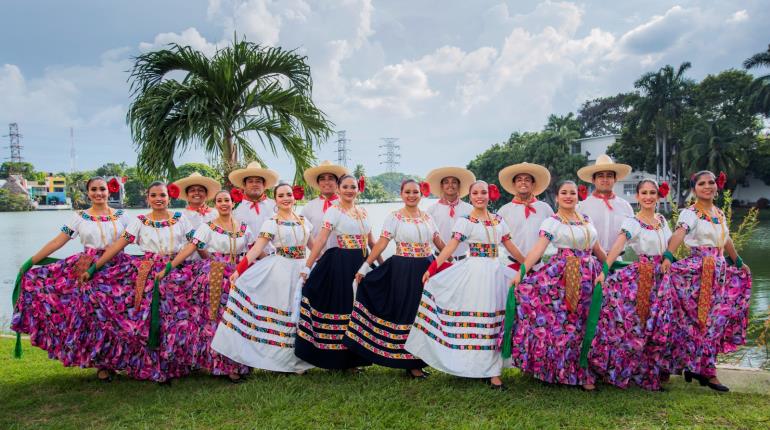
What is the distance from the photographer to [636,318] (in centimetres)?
408

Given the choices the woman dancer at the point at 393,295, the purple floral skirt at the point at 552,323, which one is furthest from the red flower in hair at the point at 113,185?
the purple floral skirt at the point at 552,323

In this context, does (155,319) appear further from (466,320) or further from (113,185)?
(466,320)

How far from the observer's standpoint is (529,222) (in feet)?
16.0

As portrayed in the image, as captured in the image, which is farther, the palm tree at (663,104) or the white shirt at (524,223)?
the palm tree at (663,104)

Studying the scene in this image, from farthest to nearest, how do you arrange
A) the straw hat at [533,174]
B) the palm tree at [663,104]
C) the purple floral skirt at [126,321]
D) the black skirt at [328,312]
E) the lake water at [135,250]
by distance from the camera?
1. the palm tree at [663,104]
2. the lake water at [135,250]
3. the straw hat at [533,174]
4. the black skirt at [328,312]
5. the purple floral skirt at [126,321]

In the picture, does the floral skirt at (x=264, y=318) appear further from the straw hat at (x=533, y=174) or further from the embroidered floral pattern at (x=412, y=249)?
the straw hat at (x=533, y=174)

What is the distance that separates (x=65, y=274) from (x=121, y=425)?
63.6 inches

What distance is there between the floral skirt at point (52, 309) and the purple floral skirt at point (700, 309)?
5122 mm

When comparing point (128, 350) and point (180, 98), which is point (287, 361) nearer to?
point (128, 350)

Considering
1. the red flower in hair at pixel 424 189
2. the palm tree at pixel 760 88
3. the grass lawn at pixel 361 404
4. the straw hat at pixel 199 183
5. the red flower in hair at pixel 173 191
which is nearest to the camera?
the grass lawn at pixel 361 404

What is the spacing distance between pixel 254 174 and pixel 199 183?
0.57 m

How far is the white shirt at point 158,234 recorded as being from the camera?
4484mm

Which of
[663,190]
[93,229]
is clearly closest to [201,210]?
[93,229]

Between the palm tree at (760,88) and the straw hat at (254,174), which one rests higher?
the palm tree at (760,88)
